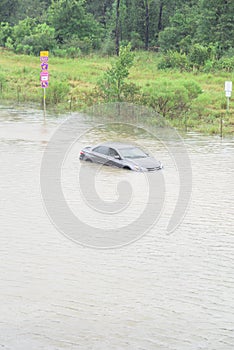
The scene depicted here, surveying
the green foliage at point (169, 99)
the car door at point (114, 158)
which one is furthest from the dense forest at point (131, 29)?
Answer: the car door at point (114, 158)

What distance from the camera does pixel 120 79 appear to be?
42562mm

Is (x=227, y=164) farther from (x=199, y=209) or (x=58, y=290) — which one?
(x=58, y=290)

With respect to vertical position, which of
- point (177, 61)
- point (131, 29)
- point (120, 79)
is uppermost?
point (131, 29)

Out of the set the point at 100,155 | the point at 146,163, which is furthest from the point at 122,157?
the point at 100,155

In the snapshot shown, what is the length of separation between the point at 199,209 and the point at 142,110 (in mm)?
21621

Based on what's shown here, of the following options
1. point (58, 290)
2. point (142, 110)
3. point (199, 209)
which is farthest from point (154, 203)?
point (142, 110)

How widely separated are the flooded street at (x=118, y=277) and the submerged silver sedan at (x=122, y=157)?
116 cm

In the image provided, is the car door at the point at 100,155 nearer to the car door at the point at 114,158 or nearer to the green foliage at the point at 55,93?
the car door at the point at 114,158

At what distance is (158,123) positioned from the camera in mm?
39219

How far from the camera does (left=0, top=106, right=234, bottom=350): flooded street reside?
40.4 feet

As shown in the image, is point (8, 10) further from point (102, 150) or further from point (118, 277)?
point (118, 277)

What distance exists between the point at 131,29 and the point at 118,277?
215ft

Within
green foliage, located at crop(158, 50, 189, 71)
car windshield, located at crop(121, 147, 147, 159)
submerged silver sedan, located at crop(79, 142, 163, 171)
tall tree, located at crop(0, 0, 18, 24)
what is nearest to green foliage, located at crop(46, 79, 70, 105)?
green foliage, located at crop(158, 50, 189, 71)

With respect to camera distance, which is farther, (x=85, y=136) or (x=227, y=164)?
(x=85, y=136)
